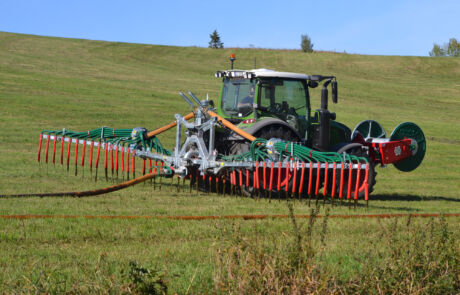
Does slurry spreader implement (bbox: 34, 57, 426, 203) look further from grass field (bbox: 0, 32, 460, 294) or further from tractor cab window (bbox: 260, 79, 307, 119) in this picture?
grass field (bbox: 0, 32, 460, 294)

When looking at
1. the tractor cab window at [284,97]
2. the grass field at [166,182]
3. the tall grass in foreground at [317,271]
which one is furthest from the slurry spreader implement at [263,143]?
the tall grass in foreground at [317,271]

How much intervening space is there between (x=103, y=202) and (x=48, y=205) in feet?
3.08

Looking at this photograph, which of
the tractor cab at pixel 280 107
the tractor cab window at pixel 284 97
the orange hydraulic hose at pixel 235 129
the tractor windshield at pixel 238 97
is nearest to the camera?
the orange hydraulic hose at pixel 235 129

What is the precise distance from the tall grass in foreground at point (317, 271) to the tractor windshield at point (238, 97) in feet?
22.2

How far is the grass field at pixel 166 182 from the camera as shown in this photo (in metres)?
5.18

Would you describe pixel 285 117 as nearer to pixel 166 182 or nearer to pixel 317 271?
pixel 166 182

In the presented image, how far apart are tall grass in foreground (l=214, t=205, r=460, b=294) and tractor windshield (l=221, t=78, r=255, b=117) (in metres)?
6.76

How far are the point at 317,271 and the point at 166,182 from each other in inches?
346

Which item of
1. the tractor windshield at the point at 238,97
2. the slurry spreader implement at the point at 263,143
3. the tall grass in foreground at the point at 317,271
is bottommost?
the tall grass in foreground at the point at 317,271

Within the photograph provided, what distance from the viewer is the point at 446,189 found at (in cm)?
1415

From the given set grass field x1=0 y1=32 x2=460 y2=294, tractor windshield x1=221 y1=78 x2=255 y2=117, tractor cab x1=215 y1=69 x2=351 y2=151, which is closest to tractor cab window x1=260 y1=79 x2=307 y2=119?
tractor cab x1=215 y1=69 x2=351 y2=151

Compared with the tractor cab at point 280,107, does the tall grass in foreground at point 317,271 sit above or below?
below

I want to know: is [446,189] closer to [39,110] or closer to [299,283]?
[299,283]

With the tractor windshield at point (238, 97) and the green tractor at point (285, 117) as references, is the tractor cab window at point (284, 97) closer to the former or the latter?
the green tractor at point (285, 117)
